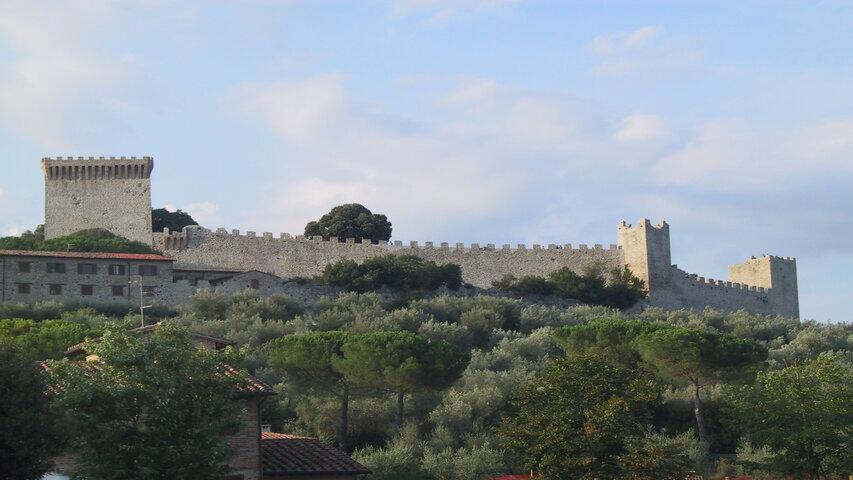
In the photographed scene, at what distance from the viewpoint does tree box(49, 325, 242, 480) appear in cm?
1844

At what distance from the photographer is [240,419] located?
1978 cm

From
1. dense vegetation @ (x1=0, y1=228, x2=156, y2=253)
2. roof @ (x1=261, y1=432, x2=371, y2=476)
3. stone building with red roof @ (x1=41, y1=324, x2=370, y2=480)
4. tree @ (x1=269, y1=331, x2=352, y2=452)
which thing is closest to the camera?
stone building with red roof @ (x1=41, y1=324, x2=370, y2=480)

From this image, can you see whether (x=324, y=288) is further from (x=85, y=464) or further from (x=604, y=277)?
(x=85, y=464)

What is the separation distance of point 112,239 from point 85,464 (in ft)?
127

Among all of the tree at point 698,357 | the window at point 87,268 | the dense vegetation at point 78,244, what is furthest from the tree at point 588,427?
the dense vegetation at point 78,244

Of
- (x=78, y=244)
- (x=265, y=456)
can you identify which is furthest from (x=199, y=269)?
(x=265, y=456)

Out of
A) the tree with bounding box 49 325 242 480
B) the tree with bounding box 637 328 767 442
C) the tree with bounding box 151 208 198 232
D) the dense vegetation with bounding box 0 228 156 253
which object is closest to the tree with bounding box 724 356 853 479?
the tree with bounding box 637 328 767 442

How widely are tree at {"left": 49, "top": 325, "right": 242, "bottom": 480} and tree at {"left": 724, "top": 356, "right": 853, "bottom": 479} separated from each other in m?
12.8

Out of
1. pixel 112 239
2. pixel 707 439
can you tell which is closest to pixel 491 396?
pixel 707 439

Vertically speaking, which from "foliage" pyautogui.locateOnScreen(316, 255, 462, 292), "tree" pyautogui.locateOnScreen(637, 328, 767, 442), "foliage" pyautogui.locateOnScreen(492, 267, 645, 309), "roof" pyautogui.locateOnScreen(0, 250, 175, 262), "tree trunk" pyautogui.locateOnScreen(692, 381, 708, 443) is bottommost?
"tree trunk" pyautogui.locateOnScreen(692, 381, 708, 443)

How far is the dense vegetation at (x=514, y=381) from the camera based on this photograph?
2595 cm

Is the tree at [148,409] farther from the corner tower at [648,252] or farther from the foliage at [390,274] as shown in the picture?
the corner tower at [648,252]

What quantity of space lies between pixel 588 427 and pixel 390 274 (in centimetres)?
3169

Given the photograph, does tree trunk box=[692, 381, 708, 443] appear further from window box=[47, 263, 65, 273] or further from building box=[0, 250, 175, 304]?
window box=[47, 263, 65, 273]
